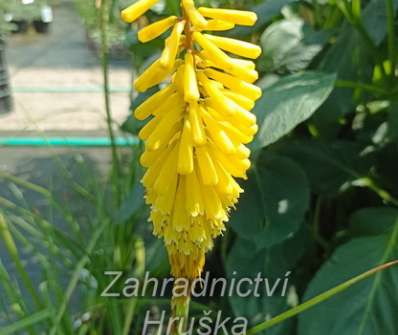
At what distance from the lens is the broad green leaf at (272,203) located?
1102mm

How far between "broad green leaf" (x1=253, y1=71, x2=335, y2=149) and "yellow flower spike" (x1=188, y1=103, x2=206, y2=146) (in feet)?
1.18

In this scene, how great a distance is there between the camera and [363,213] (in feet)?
4.09

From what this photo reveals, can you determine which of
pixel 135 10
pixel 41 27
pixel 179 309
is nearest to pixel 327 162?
pixel 179 309

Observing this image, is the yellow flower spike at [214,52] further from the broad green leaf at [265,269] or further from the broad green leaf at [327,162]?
the broad green leaf at [327,162]

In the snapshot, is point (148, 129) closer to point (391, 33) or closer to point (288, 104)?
point (288, 104)

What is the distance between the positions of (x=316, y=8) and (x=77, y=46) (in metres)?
4.96

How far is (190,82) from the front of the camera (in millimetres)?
582

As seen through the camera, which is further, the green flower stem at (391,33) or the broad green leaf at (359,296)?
the green flower stem at (391,33)

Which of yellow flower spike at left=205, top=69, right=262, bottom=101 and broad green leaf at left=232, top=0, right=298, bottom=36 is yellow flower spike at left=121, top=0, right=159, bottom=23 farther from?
broad green leaf at left=232, top=0, right=298, bottom=36

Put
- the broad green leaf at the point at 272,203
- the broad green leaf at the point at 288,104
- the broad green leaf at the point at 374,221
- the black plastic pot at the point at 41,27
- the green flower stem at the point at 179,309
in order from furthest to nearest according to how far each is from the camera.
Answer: the black plastic pot at the point at 41,27 → the broad green leaf at the point at 374,221 → the broad green leaf at the point at 272,203 → the broad green leaf at the point at 288,104 → the green flower stem at the point at 179,309

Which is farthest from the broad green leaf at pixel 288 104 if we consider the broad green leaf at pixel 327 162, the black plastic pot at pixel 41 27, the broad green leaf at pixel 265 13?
the black plastic pot at pixel 41 27

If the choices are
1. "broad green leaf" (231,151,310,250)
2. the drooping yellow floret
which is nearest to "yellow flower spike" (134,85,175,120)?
the drooping yellow floret

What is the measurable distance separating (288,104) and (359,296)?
1.05 feet

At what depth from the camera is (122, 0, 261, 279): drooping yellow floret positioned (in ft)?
1.95
